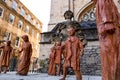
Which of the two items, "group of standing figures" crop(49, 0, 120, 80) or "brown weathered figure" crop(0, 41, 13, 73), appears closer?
"group of standing figures" crop(49, 0, 120, 80)

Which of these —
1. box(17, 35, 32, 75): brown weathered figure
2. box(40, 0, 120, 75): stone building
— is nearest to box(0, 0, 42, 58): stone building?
box(40, 0, 120, 75): stone building

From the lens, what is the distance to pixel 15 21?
28844 mm

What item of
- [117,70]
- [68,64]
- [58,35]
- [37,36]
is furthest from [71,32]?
[37,36]

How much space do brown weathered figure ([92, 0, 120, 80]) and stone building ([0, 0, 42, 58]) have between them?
20578mm

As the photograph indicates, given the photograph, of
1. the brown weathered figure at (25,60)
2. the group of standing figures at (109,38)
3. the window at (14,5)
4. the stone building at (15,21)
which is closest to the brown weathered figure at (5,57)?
the brown weathered figure at (25,60)

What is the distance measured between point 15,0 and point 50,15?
14.2m

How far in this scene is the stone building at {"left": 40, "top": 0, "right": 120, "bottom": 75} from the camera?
10139 mm

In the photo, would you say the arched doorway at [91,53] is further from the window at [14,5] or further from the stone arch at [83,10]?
the window at [14,5]

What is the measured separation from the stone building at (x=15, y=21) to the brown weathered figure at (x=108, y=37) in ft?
67.5

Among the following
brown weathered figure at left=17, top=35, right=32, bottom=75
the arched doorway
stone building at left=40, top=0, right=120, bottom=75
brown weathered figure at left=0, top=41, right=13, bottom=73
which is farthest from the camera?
stone building at left=40, top=0, right=120, bottom=75

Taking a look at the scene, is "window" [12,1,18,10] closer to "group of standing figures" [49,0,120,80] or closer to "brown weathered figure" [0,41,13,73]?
"brown weathered figure" [0,41,13,73]

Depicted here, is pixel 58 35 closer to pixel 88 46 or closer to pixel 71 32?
pixel 88 46

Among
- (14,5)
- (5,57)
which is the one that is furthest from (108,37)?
(14,5)

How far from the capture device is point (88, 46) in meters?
10.7
